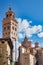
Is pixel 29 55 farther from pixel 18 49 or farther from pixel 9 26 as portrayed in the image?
pixel 9 26

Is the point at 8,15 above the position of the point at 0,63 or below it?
above

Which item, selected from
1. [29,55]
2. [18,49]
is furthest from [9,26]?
[29,55]

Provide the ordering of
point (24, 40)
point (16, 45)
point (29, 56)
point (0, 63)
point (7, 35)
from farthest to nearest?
point (24, 40) < point (7, 35) < point (16, 45) < point (29, 56) < point (0, 63)

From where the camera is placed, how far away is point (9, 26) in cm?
8025

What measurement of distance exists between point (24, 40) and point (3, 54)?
158 ft

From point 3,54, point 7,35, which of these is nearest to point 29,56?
point 7,35

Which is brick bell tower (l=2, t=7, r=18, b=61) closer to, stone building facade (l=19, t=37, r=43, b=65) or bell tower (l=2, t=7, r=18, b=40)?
bell tower (l=2, t=7, r=18, b=40)

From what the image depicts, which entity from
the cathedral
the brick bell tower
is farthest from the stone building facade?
the brick bell tower

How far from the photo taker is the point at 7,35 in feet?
259

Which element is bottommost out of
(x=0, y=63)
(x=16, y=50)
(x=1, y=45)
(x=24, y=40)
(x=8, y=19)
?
(x=0, y=63)

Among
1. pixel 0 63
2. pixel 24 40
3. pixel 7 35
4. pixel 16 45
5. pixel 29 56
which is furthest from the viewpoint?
pixel 24 40

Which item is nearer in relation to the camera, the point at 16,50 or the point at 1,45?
the point at 1,45

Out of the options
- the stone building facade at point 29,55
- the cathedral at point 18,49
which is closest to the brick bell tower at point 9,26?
the cathedral at point 18,49

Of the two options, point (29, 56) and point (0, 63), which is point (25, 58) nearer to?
point (29, 56)
